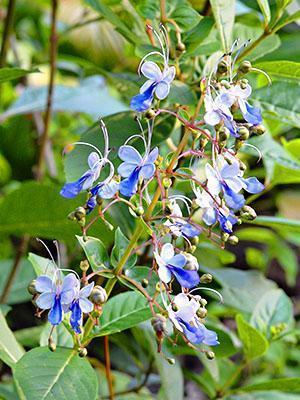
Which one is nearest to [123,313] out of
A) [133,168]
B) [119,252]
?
[119,252]

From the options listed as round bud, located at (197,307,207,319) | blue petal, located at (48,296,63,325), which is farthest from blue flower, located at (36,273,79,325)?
round bud, located at (197,307,207,319)

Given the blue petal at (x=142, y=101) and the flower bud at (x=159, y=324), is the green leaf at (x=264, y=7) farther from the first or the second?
the flower bud at (x=159, y=324)

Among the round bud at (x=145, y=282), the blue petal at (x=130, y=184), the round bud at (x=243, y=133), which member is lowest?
the round bud at (x=145, y=282)

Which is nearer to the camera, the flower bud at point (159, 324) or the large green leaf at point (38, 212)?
the flower bud at point (159, 324)

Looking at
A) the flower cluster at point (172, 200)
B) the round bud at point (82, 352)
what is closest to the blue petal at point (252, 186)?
the flower cluster at point (172, 200)

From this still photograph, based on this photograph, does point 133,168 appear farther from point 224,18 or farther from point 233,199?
point 224,18

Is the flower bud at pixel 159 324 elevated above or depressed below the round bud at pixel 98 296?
below

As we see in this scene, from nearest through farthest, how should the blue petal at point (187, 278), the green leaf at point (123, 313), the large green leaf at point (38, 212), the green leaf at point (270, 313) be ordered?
the blue petal at point (187, 278) < the green leaf at point (123, 313) < the large green leaf at point (38, 212) < the green leaf at point (270, 313)

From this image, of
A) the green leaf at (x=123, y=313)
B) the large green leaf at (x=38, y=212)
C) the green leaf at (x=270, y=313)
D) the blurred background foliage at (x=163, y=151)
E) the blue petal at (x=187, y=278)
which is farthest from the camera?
the green leaf at (x=270, y=313)
